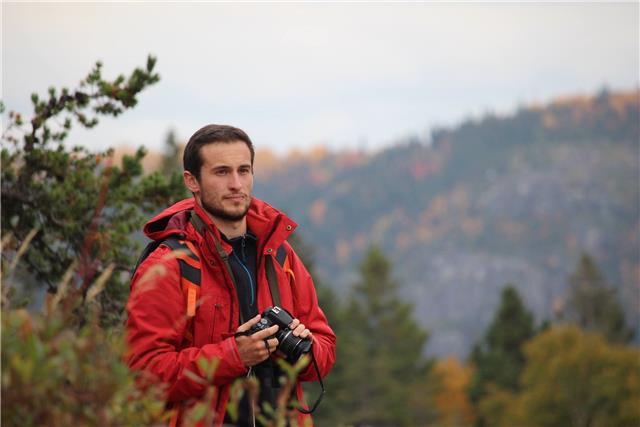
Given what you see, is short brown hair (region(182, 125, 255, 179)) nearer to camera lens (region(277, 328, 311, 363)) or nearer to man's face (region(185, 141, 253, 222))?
man's face (region(185, 141, 253, 222))

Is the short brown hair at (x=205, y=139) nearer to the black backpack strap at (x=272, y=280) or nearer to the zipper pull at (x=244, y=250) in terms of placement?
the zipper pull at (x=244, y=250)

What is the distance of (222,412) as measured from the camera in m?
4.21

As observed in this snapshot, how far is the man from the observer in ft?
13.5

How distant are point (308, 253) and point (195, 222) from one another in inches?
1603

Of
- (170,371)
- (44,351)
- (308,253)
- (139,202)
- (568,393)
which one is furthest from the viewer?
(568,393)

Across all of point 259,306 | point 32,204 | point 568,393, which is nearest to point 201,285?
point 259,306

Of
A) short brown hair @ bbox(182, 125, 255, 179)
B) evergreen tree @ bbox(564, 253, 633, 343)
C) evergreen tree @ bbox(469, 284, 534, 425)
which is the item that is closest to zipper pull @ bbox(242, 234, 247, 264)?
short brown hair @ bbox(182, 125, 255, 179)

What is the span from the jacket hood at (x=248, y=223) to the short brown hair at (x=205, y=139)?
0.20 meters

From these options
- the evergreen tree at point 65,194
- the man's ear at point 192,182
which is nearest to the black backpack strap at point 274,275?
the man's ear at point 192,182

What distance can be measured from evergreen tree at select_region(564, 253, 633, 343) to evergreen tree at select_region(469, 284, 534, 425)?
48.3ft

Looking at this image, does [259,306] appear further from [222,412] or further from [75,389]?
[75,389]

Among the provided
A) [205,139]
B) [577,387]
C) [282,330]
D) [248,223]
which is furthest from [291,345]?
[577,387]

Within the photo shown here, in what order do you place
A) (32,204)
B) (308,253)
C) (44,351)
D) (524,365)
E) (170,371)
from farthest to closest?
1. (524,365)
2. (308,253)
3. (32,204)
4. (170,371)
5. (44,351)

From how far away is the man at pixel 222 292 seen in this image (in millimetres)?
4113
